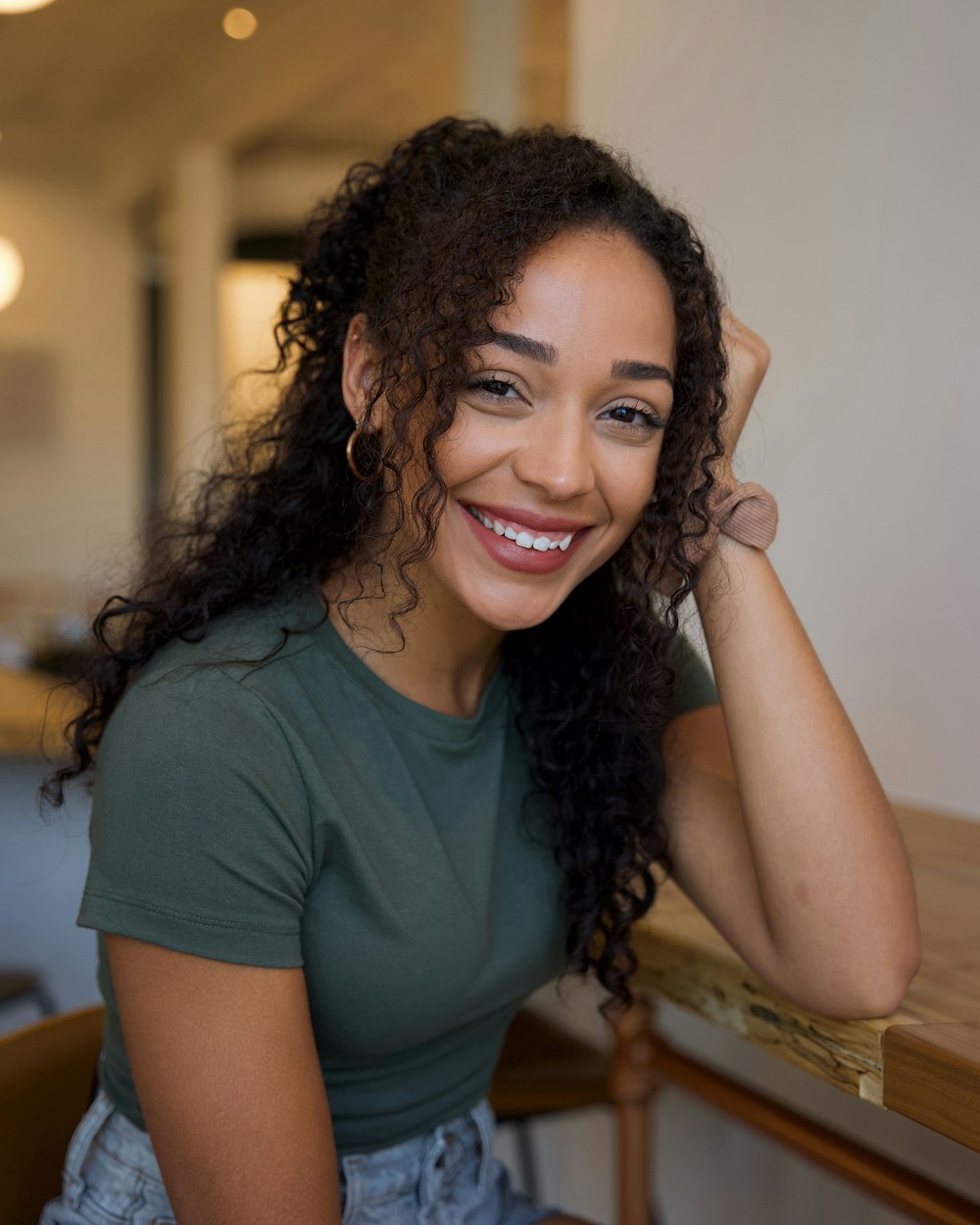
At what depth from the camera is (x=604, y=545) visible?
Result: 0.95m

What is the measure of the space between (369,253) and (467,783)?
433mm

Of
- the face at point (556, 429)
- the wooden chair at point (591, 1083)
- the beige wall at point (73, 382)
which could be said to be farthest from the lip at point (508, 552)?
the beige wall at point (73, 382)

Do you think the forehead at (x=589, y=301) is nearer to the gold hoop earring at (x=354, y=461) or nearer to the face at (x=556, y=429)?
the face at (x=556, y=429)

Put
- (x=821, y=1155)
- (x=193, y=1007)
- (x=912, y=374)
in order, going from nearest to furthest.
Answer: (x=193, y=1007) → (x=821, y=1155) → (x=912, y=374)

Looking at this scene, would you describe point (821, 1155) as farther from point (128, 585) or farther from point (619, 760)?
point (128, 585)

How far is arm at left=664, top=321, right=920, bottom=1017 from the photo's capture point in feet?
2.94

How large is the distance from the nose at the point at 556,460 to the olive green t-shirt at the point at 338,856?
21 cm

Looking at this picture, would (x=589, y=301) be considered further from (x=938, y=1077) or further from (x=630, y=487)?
(x=938, y=1077)

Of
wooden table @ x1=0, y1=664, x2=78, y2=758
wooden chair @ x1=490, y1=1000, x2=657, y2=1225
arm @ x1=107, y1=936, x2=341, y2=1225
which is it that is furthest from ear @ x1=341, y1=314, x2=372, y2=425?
wooden table @ x1=0, y1=664, x2=78, y2=758

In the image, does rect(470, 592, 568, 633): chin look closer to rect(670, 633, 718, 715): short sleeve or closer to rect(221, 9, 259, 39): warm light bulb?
rect(670, 633, 718, 715): short sleeve

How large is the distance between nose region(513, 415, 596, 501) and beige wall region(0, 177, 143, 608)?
3.76 m

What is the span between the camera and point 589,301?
0.86 meters

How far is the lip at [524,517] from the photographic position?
2.90 ft

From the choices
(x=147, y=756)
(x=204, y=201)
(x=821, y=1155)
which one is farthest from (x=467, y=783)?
(x=204, y=201)
